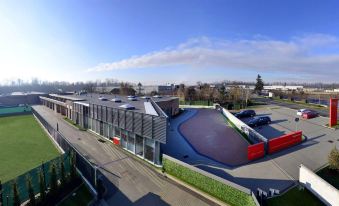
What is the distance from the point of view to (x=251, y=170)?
56.8 feet

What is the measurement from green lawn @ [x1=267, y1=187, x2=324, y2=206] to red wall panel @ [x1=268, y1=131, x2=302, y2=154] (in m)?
6.86

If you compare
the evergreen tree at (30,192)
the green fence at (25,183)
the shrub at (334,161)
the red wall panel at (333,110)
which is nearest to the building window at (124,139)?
the green fence at (25,183)

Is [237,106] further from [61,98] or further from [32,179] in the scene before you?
[32,179]

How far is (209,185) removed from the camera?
14.5 meters

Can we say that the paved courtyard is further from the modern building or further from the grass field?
the grass field

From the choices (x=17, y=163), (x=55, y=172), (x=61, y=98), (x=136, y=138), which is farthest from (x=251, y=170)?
(x=61, y=98)

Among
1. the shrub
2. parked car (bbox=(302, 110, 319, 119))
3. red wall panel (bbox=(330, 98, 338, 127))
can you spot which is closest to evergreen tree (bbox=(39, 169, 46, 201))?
the shrub

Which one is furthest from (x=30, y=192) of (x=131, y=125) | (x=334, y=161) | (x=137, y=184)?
(x=334, y=161)

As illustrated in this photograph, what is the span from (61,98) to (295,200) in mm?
50815

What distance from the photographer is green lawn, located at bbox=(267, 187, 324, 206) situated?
42.8 ft

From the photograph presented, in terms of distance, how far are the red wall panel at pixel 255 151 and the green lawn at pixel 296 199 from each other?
5227 millimetres

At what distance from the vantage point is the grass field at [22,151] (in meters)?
19.5

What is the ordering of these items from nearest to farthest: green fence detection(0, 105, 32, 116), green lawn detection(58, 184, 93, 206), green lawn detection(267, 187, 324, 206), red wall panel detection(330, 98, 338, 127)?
green lawn detection(267, 187, 324, 206)
green lawn detection(58, 184, 93, 206)
red wall panel detection(330, 98, 338, 127)
green fence detection(0, 105, 32, 116)

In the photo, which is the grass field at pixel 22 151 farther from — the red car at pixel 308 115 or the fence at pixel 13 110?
the red car at pixel 308 115
